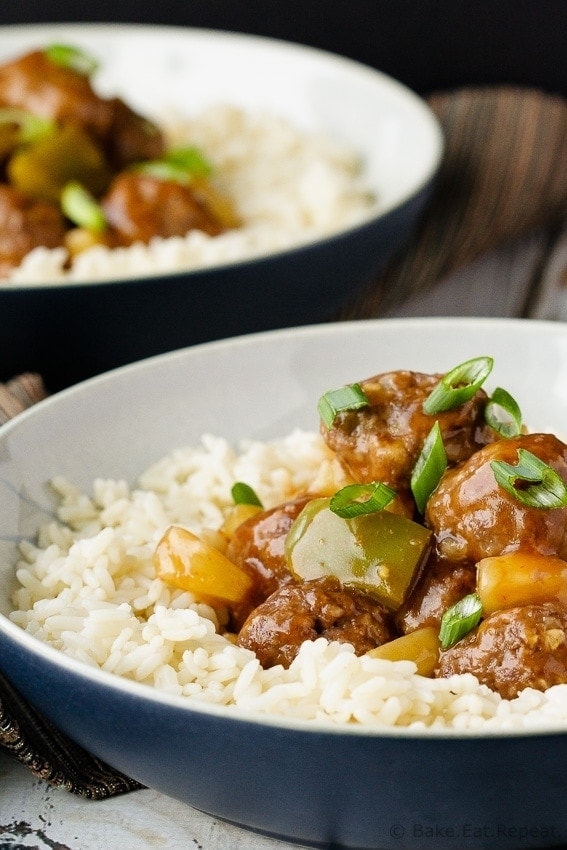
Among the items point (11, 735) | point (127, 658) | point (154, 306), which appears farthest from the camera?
point (154, 306)

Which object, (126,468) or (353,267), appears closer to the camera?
(126,468)

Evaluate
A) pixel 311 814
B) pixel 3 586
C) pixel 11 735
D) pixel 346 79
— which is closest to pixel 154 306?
pixel 3 586

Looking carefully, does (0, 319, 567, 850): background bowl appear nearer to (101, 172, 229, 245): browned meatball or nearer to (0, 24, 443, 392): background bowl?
(0, 24, 443, 392): background bowl

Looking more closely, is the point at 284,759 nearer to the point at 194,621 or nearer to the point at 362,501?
the point at 194,621

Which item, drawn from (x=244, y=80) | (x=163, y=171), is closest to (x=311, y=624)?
(x=163, y=171)

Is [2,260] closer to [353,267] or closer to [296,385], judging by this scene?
[353,267]

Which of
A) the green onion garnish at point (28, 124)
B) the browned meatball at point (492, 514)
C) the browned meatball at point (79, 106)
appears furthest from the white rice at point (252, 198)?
the browned meatball at point (492, 514)
